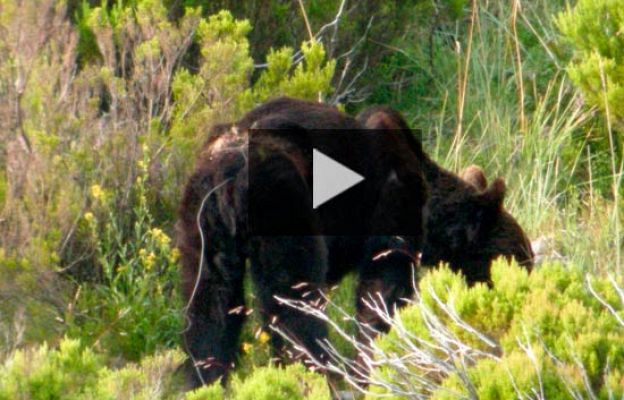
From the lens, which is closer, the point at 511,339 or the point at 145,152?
the point at 511,339

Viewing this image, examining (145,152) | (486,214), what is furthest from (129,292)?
(486,214)

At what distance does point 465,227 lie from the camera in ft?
25.3

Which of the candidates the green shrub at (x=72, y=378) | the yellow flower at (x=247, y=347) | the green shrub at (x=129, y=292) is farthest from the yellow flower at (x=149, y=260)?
the green shrub at (x=72, y=378)

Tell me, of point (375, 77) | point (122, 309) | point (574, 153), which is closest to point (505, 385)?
point (122, 309)

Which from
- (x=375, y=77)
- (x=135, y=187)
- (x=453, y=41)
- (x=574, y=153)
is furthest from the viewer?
(x=453, y=41)

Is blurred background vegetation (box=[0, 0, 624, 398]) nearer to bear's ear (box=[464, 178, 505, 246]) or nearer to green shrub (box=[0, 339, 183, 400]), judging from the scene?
green shrub (box=[0, 339, 183, 400])

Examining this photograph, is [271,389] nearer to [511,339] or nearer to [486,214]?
[511,339]

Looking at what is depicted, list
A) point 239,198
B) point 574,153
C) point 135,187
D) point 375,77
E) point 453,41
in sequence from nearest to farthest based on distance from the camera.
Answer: point 239,198 < point 135,187 < point 574,153 < point 375,77 < point 453,41

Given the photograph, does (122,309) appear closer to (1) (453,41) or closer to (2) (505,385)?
(2) (505,385)

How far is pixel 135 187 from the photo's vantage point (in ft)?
27.6

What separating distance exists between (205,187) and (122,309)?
5.03ft

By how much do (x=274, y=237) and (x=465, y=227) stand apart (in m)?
1.55
